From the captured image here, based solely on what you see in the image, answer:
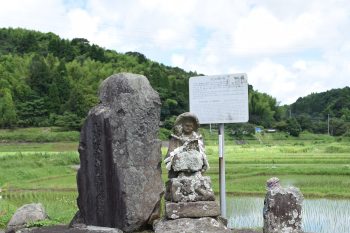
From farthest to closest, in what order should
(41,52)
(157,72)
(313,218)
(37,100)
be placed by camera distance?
(41,52) → (157,72) → (37,100) → (313,218)

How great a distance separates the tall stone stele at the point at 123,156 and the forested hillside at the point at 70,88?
149 ft

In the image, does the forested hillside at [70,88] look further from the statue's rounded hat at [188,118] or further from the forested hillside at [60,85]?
the statue's rounded hat at [188,118]

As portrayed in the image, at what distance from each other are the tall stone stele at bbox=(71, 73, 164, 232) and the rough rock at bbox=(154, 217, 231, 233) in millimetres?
919

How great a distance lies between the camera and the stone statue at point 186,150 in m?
8.28

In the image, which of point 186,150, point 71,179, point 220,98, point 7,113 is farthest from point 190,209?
point 7,113

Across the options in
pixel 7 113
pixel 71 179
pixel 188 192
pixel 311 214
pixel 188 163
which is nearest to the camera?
pixel 188 192

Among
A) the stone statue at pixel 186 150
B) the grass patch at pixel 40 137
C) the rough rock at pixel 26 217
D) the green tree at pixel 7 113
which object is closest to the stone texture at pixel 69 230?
the rough rock at pixel 26 217

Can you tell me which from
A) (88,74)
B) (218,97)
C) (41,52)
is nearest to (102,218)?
(218,97)

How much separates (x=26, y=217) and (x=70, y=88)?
66.1 metres

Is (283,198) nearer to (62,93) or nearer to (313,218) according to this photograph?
(313,218)

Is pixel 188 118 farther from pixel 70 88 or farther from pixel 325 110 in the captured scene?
pixel 325 110

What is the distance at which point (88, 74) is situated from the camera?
264ft

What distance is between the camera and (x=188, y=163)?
8266 millimetres

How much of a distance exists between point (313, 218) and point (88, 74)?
232 feet
